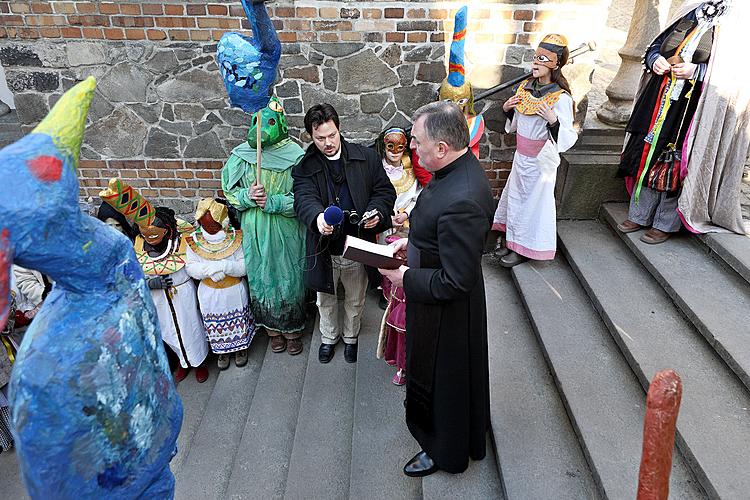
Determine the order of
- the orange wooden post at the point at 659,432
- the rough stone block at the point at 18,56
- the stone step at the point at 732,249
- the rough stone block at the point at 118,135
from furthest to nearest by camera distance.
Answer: the rough stone block at the point at 118,135, the rough stone block at the point at 18,56, the stone step at the point at 732,249, the orange wooden post at the point at 659,432

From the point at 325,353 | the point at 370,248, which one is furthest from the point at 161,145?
the point at 370,248

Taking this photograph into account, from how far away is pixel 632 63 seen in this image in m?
4.43

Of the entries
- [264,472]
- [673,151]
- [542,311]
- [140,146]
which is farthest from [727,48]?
[140,146]

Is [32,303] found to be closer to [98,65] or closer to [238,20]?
[98,65]

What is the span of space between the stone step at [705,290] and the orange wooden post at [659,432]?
6.82ft

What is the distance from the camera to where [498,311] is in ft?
12.3

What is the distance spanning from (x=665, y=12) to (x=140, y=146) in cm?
597

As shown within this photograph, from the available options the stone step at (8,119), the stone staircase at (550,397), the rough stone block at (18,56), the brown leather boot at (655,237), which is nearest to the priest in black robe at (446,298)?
the stone staircase at (550,397)

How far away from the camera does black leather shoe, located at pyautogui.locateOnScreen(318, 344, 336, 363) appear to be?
3881 mm

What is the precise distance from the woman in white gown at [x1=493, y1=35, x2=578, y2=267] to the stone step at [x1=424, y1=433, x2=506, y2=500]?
175cm

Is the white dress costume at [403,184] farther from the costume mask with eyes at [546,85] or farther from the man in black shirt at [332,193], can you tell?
the costume mask with eyes at [546,85]

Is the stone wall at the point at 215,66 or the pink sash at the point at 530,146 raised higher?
the stone wall at the point at 215,66

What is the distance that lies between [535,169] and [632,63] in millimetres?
1662

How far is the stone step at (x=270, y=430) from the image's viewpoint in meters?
3.13
